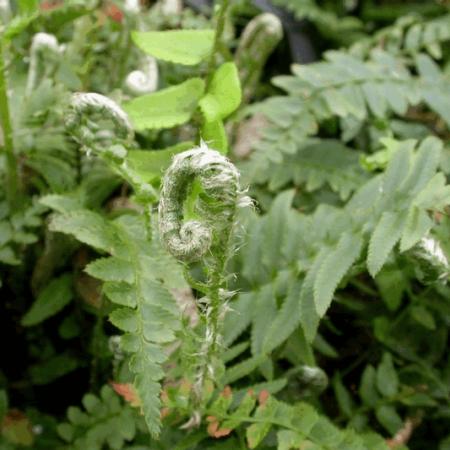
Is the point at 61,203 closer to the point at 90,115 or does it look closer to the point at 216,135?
the point at 90,115

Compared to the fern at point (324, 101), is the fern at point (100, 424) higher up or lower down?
lower down

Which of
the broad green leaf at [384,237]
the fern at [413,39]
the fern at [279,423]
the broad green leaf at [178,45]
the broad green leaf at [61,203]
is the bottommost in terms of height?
the fern at [279,423]

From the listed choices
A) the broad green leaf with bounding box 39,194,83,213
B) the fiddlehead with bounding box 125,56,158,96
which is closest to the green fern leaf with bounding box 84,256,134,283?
the broad green leaf with bounding box 39,194,83,213

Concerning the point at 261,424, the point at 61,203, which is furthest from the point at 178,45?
the point at 261,424

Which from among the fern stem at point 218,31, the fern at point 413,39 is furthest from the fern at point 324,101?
the fern stem at point 218,31

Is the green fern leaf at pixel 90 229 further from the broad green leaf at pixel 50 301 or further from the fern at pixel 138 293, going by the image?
the broad green leaf at pixel 50 301

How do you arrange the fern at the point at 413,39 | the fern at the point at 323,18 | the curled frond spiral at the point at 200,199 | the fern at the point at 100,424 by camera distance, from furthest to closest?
1. the fern at the point at 323,18
2. the fern at the point at 413,39
3. the fern at the point at 100,424
4. the curled frond spiral at the point at 200,199

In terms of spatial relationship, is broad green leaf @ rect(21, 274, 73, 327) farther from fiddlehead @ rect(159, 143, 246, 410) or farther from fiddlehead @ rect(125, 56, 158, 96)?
fiddlehead @ rect(159, 143, 246, 410)
